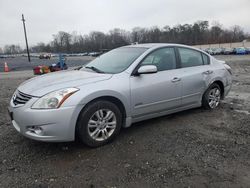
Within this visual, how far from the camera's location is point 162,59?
4492 mm

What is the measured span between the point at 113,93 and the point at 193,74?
198 centimetres

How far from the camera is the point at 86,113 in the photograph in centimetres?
339

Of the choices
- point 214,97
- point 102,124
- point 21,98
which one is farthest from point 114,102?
point 214,97

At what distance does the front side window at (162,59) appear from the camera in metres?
4.28

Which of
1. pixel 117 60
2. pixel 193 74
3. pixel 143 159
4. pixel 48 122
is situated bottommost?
pixel 143 159

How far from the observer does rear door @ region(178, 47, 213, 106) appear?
4695 millimetres

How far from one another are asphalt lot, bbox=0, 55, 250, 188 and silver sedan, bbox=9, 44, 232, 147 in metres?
0.30

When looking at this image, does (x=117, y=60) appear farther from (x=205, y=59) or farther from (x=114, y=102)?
(x=205, y=59)

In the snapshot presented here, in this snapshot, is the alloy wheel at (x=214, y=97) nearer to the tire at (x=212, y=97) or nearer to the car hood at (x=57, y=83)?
the tire at (x=212, y=97)

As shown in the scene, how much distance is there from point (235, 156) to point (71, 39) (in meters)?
116

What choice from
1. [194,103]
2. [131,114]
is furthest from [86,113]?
[194,103]

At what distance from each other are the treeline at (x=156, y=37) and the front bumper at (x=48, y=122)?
257ft

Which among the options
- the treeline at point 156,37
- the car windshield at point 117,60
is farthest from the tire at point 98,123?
the treeline at point 156,37

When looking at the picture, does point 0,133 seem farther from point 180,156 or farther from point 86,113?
point 180,156
